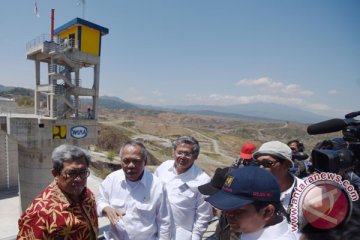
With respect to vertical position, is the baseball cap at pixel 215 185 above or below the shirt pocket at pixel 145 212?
above

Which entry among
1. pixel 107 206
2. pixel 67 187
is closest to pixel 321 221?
pixel 67 187

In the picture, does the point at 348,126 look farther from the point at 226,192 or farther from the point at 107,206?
the point at 107,206

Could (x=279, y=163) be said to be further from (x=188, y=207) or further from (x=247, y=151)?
Answer: (x=247, y=151)

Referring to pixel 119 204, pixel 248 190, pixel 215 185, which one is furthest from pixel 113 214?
pixel 248 190

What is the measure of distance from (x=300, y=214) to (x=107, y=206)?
2278 millimetres

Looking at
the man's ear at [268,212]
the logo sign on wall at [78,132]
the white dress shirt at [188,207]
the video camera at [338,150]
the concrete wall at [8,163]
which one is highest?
the video camera at [338,150]

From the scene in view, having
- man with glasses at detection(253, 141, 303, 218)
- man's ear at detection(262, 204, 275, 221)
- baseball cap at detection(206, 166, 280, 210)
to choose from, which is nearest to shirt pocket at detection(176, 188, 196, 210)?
man with glasses at detection(253, 141, 303, 218)

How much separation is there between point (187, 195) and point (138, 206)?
698mm

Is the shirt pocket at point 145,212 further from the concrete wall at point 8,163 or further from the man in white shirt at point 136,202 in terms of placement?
the concrete wall at point 8,163

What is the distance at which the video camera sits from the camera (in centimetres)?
161

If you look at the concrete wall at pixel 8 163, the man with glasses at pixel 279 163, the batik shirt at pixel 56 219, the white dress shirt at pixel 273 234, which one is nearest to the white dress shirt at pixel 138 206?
the batik shirt at pixel 56 219

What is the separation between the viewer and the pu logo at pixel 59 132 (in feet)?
52.2

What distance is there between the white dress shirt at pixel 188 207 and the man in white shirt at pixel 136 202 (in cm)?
25

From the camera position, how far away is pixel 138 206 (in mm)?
2881
